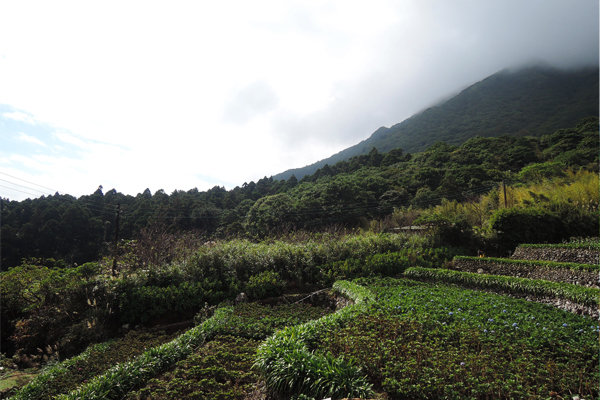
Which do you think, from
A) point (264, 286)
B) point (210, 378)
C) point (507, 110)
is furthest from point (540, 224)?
point (507, 110)

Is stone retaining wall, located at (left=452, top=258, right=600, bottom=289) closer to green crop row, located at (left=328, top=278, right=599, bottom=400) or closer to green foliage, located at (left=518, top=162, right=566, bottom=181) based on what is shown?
green crop row, located at (left=328, top=278, right=599, bottom=400)

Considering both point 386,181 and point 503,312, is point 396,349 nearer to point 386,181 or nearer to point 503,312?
point 503,312

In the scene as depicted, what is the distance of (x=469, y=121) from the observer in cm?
6122

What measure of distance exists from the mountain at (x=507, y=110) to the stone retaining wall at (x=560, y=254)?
44983mm

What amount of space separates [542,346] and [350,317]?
8.73ft

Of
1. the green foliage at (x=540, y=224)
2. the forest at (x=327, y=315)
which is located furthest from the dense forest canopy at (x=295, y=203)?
the forest at (x=327, y=315)

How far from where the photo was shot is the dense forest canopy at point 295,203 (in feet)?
77.1

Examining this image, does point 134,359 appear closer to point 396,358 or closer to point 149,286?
point 396,358

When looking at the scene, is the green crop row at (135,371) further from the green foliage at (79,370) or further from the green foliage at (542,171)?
the green foliage at (542,171)

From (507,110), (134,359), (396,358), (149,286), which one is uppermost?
(507,110)

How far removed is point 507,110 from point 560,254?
2552 inches

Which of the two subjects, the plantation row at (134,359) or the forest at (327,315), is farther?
the plantation row at (134,359)

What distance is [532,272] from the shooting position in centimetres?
848

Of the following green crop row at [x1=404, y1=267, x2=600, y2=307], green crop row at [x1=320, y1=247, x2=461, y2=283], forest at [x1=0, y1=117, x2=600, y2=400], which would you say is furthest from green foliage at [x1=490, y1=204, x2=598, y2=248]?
green crop row at [x1=404, y1=267, x2=600, y2=307]
